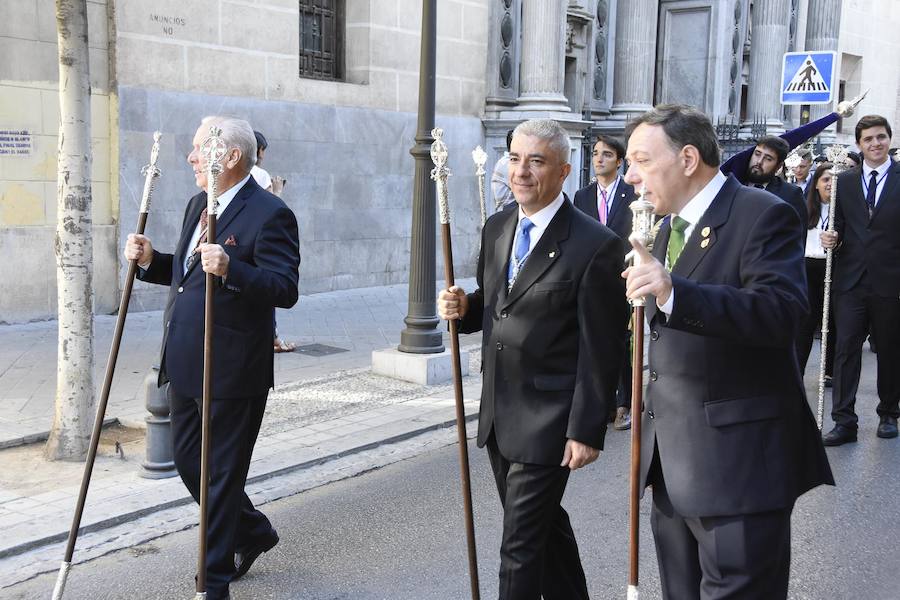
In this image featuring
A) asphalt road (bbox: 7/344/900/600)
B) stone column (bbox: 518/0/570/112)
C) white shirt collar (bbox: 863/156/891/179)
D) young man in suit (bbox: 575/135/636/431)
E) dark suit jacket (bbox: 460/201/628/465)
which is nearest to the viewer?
dark suit jacket (bbox: 460/201/628/465)

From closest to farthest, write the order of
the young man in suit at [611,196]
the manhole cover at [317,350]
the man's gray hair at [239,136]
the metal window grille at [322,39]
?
the man's gray hair at [239,136], the young man in suit at [611,196], the manhole cover at [317,350], the metal window grille at [322,39]

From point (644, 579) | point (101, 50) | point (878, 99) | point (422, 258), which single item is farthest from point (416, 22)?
point (878, 99)

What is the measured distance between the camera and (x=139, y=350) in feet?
30.3

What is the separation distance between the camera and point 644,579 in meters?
4.64

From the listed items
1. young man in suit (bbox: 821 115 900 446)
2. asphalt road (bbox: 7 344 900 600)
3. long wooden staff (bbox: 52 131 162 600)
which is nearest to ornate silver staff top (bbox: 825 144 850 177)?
young man in suit (bbox: 821 115 900 446)

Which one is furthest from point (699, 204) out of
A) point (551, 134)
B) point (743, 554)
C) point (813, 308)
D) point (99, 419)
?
point (813, 308)

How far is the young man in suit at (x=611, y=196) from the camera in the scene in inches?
294

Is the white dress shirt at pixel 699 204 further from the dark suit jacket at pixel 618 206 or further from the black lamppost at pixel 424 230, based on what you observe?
the black lamppost at pixel 424 230

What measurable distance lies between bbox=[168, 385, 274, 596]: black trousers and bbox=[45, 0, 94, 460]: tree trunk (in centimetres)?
216

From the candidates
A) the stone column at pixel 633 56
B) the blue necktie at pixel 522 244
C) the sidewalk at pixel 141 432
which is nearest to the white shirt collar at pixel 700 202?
the blue necktie at pixel 522 244

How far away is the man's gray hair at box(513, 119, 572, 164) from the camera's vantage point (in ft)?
11.4

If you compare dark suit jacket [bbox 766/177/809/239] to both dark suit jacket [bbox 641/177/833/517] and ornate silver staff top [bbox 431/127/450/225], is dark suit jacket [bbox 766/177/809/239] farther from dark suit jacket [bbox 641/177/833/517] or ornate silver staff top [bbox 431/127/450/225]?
dark suit jacket [bbox 641/177/833/517]

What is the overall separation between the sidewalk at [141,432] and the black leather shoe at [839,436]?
8.38ft

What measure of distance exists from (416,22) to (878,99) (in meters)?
A: 20.1
